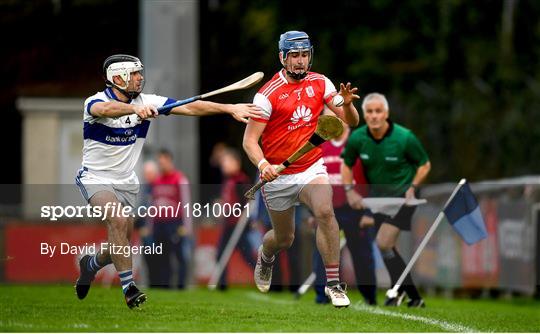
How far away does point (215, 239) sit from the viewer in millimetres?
26047

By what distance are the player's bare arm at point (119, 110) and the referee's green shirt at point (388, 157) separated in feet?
12.1

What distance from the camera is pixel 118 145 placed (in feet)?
48.6

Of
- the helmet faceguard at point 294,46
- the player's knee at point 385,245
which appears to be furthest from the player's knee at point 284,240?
the player's knee at point 385,245

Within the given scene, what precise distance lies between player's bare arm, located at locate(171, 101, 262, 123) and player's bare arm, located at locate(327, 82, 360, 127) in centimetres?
68

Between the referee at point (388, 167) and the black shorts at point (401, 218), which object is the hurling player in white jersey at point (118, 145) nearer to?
the referee at point (388, 167)

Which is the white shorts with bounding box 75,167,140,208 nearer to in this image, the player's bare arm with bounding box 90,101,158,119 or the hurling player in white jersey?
the hurling player in white jersey

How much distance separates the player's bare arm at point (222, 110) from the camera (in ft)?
47.2

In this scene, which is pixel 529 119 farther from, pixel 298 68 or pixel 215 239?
pixel 298 68

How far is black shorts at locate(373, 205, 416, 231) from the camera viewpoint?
17.5 meters

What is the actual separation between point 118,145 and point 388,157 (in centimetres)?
360

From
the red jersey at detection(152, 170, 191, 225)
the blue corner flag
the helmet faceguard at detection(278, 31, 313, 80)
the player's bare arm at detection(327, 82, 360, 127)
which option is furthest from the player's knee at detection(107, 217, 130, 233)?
the blue corner flag

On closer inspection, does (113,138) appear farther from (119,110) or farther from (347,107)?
(347,107)

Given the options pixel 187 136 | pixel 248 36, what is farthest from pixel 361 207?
pixel 248 36

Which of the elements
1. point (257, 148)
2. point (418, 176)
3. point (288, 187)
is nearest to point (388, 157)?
point (418, 176)
